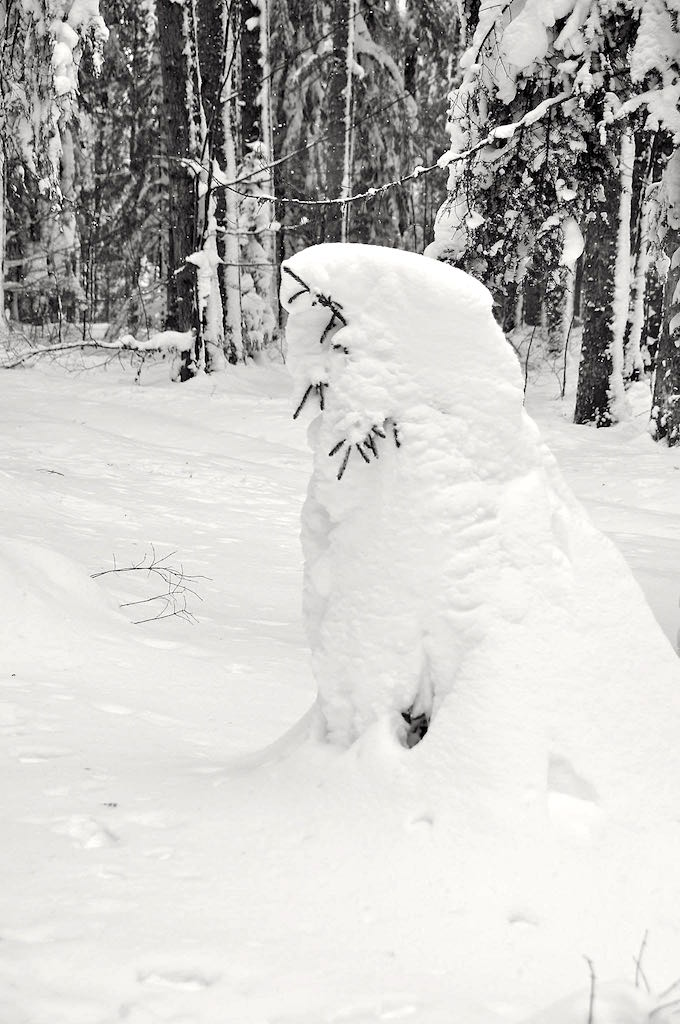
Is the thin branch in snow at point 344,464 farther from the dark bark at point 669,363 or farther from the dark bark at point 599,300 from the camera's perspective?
the dark bark at point 599,300

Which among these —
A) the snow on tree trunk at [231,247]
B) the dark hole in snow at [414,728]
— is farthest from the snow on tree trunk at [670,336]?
the dark hole in snow at [414,728]

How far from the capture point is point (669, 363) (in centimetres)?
1165

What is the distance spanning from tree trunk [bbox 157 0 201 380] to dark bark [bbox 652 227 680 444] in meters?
7.24

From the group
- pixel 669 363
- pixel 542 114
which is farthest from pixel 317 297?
pixel 669 363

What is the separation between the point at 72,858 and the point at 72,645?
93.9 inches

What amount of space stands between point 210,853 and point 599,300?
13.3 metres

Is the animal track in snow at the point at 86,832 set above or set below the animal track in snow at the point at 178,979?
below

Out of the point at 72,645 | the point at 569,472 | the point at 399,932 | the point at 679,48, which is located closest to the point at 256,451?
the point at 569,472

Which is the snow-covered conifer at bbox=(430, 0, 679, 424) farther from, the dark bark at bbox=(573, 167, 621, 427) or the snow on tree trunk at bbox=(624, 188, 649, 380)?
the snow on tree trunk at bbox=(624, 188, 649, 380)

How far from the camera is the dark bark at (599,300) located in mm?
14406

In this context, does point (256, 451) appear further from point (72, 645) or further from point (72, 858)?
point (72, 858)

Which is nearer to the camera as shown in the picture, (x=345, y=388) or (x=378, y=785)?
(x=378, y=785)

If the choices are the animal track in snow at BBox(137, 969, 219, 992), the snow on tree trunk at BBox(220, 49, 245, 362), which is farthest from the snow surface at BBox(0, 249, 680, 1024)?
the snow on tree trunk at BBox(220, 49, 245, 362)

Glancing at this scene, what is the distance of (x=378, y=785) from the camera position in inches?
104
